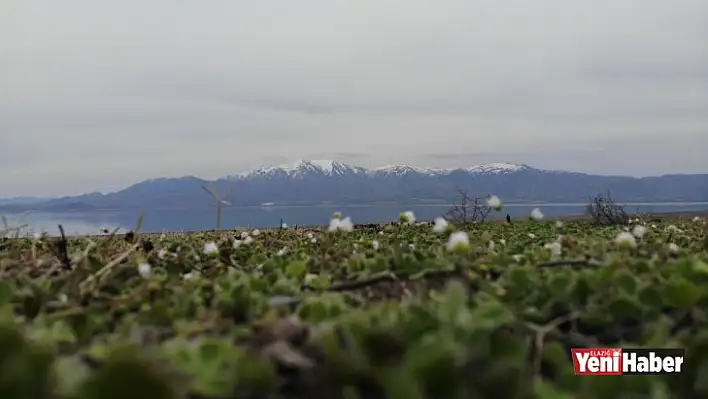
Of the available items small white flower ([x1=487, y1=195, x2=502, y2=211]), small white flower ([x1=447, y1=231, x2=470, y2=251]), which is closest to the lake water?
small white flower ([x1=487, y1=195, x2=502, y2=211])

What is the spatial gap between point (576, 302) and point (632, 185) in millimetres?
205480

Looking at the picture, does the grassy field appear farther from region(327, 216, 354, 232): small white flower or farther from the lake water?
the lake water

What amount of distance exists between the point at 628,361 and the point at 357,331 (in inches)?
18.8

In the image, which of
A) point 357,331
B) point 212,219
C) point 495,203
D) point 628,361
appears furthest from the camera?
point 212,219

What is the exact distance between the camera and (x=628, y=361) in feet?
3.60

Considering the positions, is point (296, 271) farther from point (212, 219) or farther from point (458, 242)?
point (212, 219)

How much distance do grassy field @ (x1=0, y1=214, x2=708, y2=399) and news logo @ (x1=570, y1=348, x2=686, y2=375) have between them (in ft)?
0.06

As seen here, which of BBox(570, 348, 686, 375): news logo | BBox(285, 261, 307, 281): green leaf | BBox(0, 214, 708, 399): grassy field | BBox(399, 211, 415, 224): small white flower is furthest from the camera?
BBox(399, 211, 415, 224): small white flower

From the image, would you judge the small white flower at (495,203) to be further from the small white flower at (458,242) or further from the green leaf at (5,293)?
the green leaf at (5,293)

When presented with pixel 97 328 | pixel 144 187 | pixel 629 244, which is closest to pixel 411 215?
pixel 629 244

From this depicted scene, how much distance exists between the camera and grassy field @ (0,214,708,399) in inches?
33.6

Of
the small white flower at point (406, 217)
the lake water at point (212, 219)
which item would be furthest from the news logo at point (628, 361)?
the small white flower at point (406, 217)

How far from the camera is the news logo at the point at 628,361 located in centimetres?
106

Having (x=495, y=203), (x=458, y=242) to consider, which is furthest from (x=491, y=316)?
(x=495, y=203)
